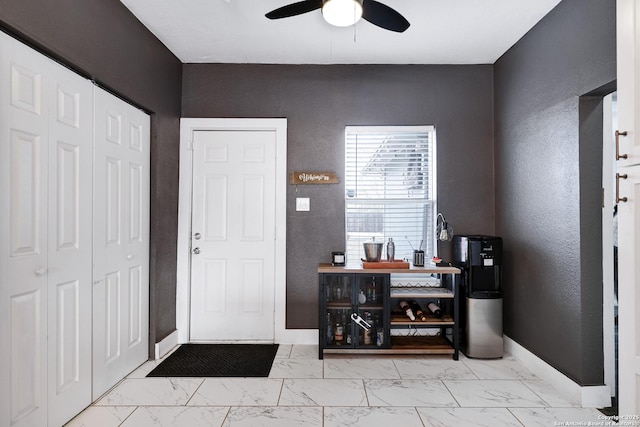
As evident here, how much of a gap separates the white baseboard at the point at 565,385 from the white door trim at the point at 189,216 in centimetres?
212

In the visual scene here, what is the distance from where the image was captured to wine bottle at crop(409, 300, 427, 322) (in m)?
3.33

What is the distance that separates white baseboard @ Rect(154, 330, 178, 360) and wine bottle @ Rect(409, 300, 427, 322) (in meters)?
2.30

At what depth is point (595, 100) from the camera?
2473 millimetres

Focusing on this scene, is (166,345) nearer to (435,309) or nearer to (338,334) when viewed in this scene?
(338,334)

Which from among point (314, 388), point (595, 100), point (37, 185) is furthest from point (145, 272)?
point (595, 100)

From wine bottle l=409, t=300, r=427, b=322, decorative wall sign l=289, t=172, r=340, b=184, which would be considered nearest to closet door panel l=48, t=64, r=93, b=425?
decorative wall sign l=289, t=172, r=340, b=184

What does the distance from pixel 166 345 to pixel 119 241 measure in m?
1.18

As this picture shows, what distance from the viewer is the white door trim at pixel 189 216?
3.66 meters

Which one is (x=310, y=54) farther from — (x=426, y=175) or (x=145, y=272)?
(x=145, y=272)

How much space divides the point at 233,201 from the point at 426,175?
1.97 m

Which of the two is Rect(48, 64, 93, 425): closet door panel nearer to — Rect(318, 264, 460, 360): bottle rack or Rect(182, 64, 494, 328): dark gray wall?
Rect(182, 64, 494, 328): dark gray wall

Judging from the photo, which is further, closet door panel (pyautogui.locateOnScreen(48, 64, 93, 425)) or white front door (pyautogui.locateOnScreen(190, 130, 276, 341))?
white front door (pyautogui.locateOnScreen(190, 130, 276, 341))

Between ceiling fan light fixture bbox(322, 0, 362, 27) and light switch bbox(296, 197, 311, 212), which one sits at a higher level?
ceiling fan light fixture bbox(322, 0, 362, 27)

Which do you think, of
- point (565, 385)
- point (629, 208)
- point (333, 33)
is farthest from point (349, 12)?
point (565, 385)
